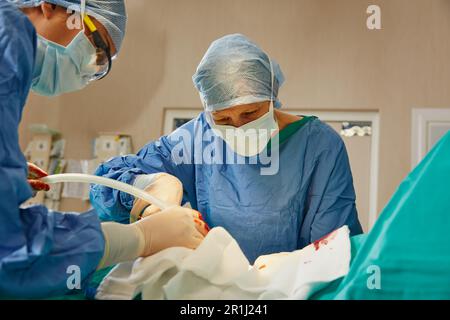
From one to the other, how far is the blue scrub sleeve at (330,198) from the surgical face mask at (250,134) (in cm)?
17

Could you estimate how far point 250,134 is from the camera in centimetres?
153

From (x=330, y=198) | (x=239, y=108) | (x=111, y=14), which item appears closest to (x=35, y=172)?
(x=111, y=14)

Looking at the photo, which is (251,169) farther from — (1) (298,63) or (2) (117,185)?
(1) (298,63)

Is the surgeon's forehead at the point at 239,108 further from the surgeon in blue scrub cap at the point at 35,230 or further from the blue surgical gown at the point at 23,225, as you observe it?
the blue surgical gown at the point at 23,225

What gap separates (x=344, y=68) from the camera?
92.7 inches

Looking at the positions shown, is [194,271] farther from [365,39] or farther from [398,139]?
[398,139]

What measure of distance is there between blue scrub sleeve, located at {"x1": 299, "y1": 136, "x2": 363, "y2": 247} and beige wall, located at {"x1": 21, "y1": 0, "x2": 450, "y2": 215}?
538 millimetres

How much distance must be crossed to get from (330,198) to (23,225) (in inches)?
33.4

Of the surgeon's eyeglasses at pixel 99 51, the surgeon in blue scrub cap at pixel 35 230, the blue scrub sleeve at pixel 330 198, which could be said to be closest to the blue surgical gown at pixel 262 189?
the blue scrub sleeve at pixel 330 198

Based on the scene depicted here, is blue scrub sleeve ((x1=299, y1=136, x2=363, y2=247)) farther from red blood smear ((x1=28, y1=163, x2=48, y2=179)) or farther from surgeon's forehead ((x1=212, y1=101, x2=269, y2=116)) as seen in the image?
red blood smear ((x1=28, y1=163, x2=48, y2=179))

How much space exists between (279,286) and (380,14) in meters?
1.22

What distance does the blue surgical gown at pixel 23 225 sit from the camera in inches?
29.9

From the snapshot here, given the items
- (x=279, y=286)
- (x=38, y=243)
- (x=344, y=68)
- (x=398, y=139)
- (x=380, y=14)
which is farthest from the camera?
(x=398, y=139)
